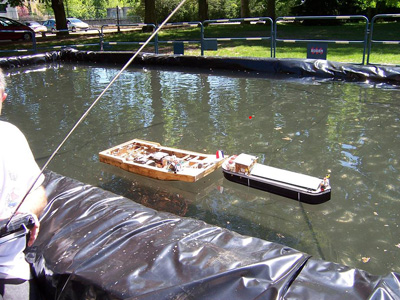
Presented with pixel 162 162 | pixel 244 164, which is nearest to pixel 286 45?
pixel 162 162

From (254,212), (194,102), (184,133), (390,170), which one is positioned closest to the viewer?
(254,212)

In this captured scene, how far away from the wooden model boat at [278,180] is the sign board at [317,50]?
7.76 m

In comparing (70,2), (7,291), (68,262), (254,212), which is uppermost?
(70,2)

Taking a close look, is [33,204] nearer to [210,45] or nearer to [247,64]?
[247,64]

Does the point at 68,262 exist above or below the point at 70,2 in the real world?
below

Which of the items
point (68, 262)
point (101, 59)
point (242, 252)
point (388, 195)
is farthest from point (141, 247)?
point (101, 59)

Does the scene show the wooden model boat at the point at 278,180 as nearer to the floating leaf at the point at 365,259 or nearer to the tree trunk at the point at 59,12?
the floating leaf at the point at 365,259

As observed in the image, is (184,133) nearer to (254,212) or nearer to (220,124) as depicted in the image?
(220,124)

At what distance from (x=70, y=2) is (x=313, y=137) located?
6117 centimetres

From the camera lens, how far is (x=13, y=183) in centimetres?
191

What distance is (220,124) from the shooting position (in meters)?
6.84

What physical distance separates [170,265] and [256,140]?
158 inches

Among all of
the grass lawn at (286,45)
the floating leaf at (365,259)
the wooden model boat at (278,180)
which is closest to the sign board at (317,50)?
the grass lawn at (286,45)

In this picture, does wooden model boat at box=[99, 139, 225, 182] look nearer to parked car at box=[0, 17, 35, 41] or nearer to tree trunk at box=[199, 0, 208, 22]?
parked car at box=[0, 17, 35, 41]
